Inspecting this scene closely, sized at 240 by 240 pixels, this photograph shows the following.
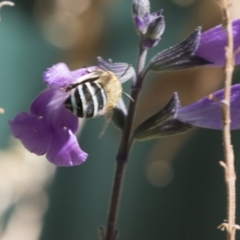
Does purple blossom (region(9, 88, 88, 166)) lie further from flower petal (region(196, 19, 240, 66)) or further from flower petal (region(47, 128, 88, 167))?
flower petal (region(196, 19, 240, 66))

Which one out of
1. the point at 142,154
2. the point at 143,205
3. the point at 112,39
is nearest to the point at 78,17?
the point at 112,39

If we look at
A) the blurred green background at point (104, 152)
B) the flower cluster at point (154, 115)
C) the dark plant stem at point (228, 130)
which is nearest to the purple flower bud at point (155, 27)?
the flower cluster at point (154, 115)

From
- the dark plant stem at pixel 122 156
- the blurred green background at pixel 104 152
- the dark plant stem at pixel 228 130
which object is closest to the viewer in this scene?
the dark plant stem at pixel 228 130

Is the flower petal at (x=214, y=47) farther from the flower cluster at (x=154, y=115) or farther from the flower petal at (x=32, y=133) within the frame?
the flower petal at (x=32, y=133)

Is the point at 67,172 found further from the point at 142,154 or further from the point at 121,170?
the point at 121,170

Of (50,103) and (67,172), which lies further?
(67,172)

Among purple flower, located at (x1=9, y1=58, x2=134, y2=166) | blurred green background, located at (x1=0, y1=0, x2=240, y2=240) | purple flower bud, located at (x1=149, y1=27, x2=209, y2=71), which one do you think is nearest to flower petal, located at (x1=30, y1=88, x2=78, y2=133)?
purple flower, located at (x1=9, y1=58, x2=134, y2=166)
